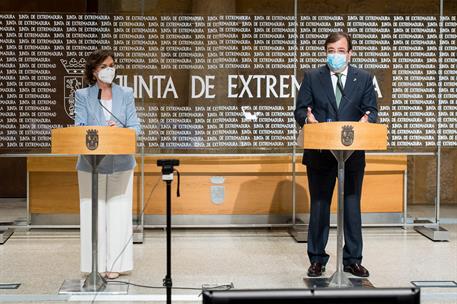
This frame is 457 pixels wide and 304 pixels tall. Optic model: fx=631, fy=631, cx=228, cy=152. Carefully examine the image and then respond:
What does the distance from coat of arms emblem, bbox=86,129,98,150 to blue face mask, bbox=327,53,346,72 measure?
1612 mm

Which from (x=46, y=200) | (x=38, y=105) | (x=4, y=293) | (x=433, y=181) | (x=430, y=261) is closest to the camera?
(x=4, y=293)

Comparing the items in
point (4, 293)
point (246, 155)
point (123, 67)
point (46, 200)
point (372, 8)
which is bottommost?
point (4, 293)

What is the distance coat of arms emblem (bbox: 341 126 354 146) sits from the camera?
12.2ft

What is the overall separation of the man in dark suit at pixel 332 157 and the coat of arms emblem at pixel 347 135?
0.57m

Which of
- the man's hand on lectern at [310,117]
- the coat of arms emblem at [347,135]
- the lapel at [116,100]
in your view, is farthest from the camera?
the lapel at [116,100]

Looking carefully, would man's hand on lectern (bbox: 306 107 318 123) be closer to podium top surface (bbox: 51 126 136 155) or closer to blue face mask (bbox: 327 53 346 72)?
blue face mask (bbox: 327 53 346 72)

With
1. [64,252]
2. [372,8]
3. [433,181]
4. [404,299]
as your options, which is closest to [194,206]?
[64,252]

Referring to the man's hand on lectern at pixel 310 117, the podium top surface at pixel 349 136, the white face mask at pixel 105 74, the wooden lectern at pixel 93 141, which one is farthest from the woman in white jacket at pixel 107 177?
the podium top surface at pixel 349 136

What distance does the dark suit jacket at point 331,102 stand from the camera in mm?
4340

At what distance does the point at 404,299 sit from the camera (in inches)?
57.6

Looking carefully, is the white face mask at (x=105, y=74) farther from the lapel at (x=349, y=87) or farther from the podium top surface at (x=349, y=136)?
the lapel at (x=349, y=87)

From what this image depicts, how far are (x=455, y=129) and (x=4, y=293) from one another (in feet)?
13.9

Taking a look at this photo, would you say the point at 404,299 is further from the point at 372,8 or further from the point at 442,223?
the point at 442,223

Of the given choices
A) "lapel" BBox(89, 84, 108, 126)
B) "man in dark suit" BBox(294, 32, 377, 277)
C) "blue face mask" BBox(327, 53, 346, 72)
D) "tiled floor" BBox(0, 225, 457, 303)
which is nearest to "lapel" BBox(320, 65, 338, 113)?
"man in dark suit" BBox(294, 32, 377, 277)
